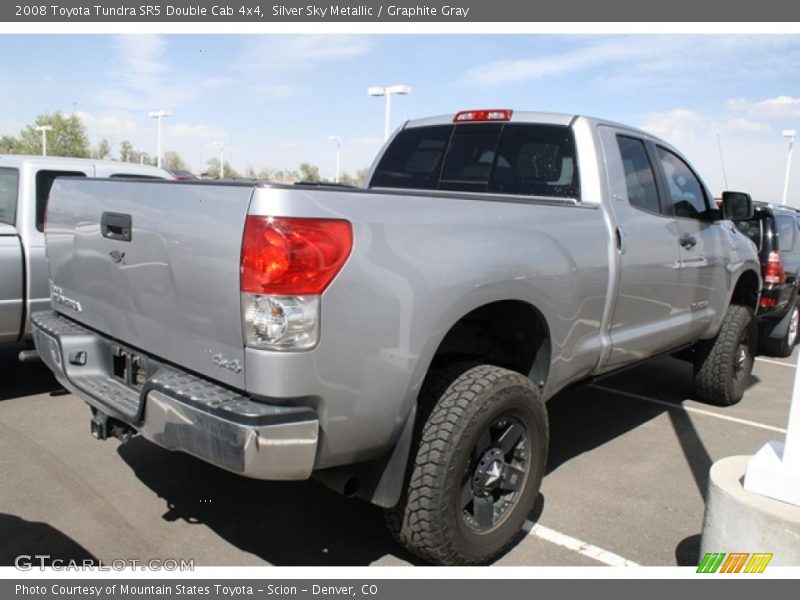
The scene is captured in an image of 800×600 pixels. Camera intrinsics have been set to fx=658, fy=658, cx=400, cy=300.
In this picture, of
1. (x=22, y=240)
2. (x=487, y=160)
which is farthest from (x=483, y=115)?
A: (x=22, y=240)

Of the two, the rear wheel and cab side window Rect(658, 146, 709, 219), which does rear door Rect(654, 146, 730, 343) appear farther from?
the rear wheel

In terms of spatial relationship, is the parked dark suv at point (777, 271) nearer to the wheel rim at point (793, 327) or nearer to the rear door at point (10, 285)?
the wheel rim at point (793, 327)

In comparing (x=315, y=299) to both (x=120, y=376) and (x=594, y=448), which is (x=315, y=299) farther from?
(x=594, y=448)

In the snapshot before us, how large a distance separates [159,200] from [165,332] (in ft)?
1.71

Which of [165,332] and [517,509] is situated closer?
[165,332]

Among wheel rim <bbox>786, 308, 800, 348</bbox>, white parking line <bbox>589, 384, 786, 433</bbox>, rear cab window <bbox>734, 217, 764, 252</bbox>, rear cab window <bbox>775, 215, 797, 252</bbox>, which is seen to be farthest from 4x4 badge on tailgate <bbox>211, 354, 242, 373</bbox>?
wheel rim <bbox>786, 308, 800, 348</bbox>

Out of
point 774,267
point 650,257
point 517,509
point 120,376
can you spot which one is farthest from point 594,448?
point 774,267

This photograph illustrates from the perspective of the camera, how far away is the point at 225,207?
2.29 m

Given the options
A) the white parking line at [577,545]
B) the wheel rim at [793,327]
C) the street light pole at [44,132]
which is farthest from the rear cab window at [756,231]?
the street light pole at [44,132]

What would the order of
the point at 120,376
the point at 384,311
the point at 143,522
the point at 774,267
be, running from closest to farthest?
1. the point at 384,311
2. the point at 120,376
3. the point at 143,522
4. the point at 774,267

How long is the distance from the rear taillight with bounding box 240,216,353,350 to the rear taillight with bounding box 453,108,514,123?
2360 mm

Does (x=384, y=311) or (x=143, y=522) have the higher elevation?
(x=384, y=311)

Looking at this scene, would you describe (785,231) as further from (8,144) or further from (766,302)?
(8,144)

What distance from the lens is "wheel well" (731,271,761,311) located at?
18.5ft
